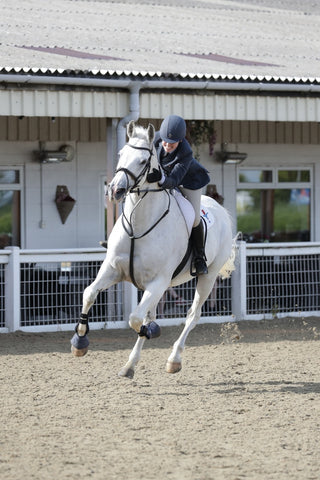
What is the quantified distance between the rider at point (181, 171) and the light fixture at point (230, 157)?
23.6 feet

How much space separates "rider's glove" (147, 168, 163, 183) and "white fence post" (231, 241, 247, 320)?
17.4 ft

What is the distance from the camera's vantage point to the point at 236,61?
581 inches

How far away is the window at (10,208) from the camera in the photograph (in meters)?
15.4

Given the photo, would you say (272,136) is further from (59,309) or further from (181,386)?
(181,386)

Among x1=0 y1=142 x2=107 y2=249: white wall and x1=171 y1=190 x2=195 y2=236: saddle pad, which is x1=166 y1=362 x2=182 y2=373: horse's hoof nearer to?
x1=171 y1=190 x2=195 y2=236: saddle pad

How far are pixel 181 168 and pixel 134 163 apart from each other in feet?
2.59

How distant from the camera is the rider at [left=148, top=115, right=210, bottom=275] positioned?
8.24 metres

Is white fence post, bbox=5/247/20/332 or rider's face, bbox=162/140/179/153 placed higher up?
rider's face, bbox=162/140/179/153

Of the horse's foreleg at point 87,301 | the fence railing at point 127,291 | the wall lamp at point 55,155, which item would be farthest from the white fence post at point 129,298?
the horse's foreleg at point 87,301

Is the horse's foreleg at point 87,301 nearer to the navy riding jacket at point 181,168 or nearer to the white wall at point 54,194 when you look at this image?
the navy riding jacket at point 181,168

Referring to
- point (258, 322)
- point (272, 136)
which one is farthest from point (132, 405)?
point (272, 136)

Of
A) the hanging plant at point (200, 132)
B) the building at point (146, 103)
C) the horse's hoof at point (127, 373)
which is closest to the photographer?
the horse's hoof at point (127, 373)

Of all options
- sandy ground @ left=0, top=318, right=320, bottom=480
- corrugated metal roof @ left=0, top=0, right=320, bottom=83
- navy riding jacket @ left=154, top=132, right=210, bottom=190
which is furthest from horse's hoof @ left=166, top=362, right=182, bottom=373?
corrugated metal roof @ left=0, top=0, right=320, bottom=83

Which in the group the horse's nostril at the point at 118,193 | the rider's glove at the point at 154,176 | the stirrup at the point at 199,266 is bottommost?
the stirrup at the point at 199,266
